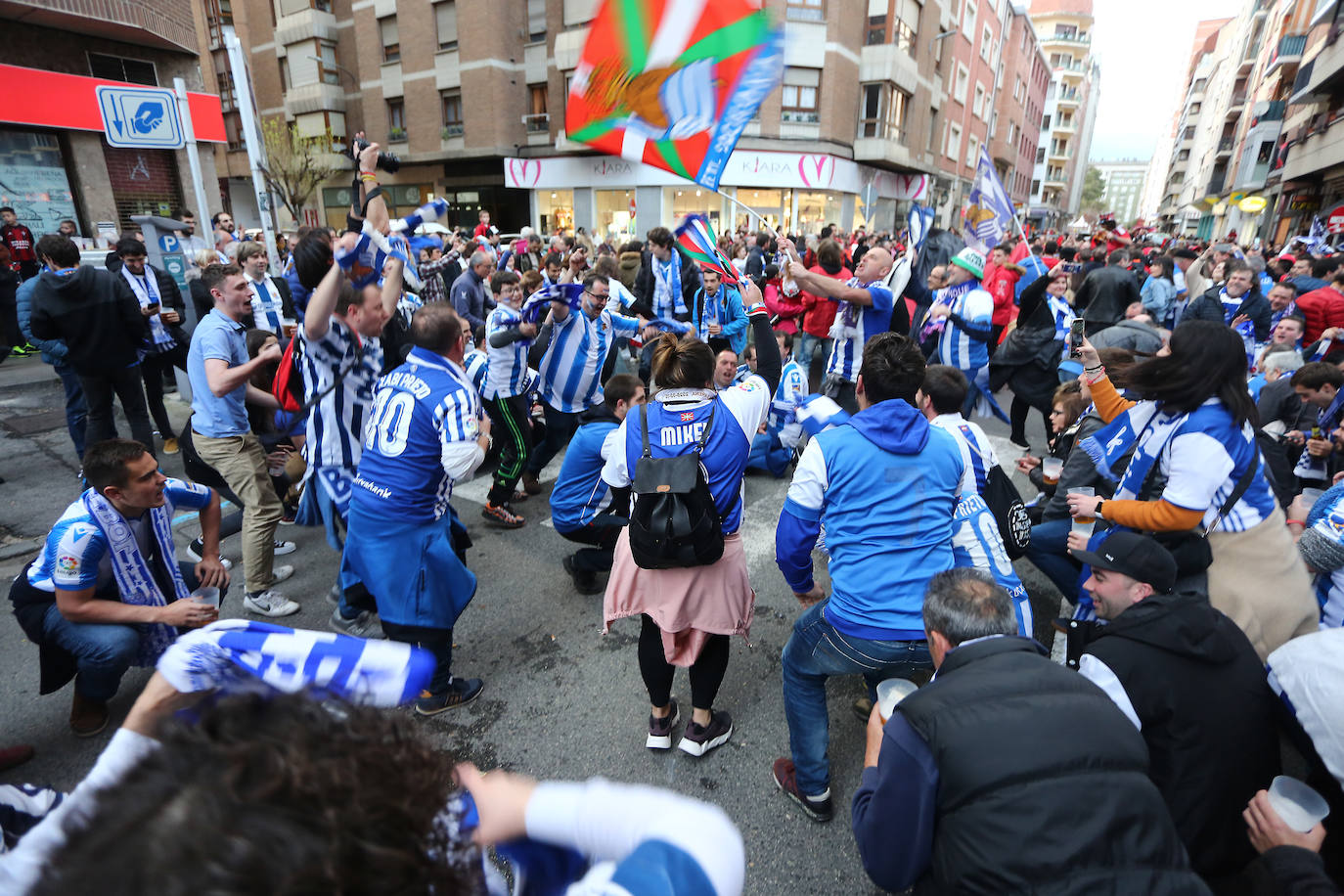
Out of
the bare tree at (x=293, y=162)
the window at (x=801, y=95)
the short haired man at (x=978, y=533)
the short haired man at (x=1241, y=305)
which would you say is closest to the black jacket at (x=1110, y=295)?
the short haired man at (x=1241, y=305)

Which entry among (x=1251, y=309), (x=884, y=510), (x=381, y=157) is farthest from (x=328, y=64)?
(x=884, y=510)

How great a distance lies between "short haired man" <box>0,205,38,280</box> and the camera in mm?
10281

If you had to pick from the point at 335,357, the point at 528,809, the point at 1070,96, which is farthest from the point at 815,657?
the point at 1070,96

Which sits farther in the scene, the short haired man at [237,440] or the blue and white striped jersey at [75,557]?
the short haired man at [237,440]

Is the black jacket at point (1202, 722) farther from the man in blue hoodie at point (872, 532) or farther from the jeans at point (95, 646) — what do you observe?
the jeans at point (95, 646)

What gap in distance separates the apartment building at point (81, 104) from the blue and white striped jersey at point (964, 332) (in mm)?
13957

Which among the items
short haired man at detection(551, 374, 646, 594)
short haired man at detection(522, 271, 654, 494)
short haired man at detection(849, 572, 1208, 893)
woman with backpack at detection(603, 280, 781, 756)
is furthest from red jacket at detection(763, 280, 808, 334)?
short haired man at detection(849, 572, 1208, 893)

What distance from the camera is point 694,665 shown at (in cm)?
296

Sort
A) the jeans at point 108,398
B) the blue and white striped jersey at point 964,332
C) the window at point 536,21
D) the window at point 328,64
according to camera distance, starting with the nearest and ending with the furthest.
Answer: the jeans at point 108,398
the blue and white striped jersey at point 964,332
the window at point 536,21
the window at point 328,64

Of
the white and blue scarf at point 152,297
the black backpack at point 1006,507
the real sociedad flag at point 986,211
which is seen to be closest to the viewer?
the black backpack at point 1006,507

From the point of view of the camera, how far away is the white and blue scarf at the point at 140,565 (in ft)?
9.38

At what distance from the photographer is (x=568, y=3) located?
25188mm

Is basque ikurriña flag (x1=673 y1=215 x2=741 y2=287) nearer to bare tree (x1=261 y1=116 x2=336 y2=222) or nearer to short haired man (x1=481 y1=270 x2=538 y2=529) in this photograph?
short haired man (x1=481 y1=270 x2=538 y2=529)

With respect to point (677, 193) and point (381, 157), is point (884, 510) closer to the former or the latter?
point (381, 157)
